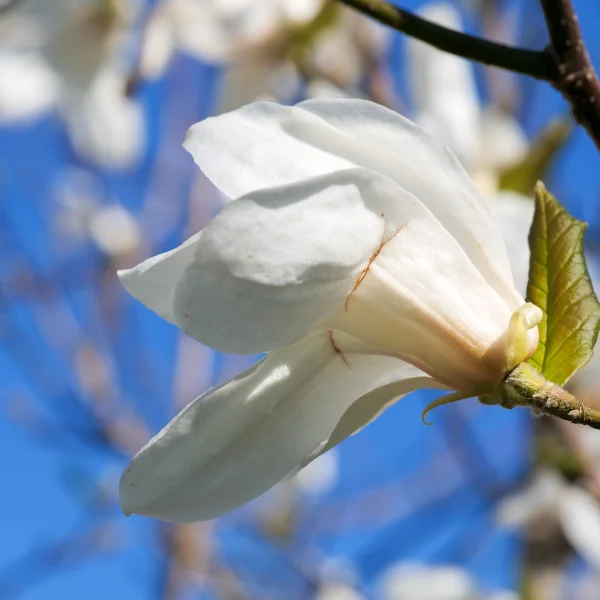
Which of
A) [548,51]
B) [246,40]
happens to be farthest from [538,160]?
[548,51]

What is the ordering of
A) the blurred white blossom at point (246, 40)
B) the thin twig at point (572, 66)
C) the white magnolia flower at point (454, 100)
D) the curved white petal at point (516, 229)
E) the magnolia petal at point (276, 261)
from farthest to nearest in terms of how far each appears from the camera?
the white magnolia flower at point (454, 100) < the blurred white blossom at point (246, 40) < the curved white petal at point (516, 229) < the thin twig at point (572, 66) < the magnolia petal at point (276, 261)

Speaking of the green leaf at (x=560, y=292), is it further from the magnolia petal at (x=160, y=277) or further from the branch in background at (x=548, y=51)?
the magnolia petal at (x=160, y=277)

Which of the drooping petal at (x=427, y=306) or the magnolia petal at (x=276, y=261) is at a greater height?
the magnolia petal at (x=276, y=261)

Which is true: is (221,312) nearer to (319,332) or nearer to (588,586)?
(319,332)

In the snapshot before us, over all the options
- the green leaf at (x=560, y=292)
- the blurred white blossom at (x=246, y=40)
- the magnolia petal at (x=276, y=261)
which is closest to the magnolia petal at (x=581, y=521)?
the blurred white blossom at (x=246, y=40)

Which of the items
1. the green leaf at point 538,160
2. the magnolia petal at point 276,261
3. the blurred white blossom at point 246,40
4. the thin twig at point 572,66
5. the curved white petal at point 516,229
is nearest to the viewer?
the magnolia petal at point 276,261

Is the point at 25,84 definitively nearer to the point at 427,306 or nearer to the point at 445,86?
the point at 445,86

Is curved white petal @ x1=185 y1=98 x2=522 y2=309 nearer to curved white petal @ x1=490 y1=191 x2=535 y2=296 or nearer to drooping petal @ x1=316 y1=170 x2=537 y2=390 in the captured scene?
Answer: drooping petal @ x1=316 y1=170 x2=537 y2=390

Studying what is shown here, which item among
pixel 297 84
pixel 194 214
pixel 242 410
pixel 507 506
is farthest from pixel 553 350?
pixel 194 214
